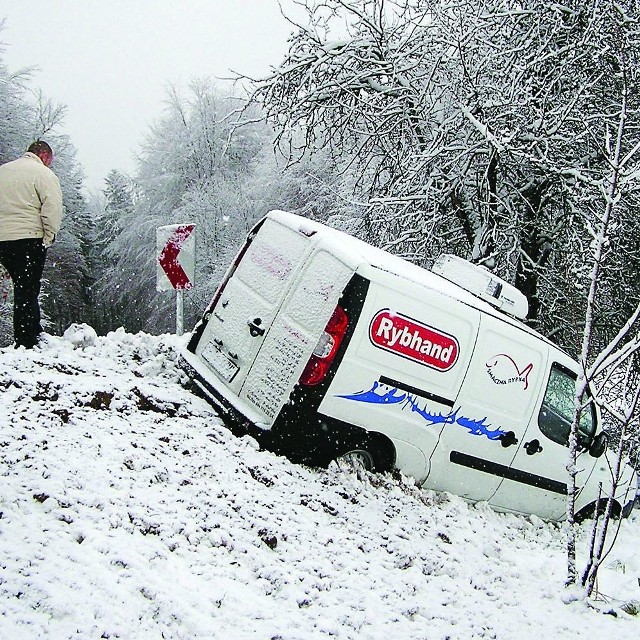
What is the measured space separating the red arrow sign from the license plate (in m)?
1.87

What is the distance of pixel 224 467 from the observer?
4656mm

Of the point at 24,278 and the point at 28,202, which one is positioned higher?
the point at 28,202

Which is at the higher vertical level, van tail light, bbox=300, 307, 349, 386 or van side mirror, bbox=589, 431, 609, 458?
van tail light, bbox=300, 307, 349, 386

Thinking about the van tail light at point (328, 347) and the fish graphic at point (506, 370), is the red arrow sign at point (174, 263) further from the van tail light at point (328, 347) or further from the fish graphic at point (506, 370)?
the fish graphic at point (506, 370)

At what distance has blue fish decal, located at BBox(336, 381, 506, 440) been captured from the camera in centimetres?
528

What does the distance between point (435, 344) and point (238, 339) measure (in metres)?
1.70

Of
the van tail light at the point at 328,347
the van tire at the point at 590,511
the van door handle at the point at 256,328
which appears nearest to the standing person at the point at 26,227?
the van door handle at the point at 256,328

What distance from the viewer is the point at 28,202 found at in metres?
5.88

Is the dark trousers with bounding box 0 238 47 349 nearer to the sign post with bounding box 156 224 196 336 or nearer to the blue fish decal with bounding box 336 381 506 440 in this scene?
the sign post with bounding box 156 224 196 336

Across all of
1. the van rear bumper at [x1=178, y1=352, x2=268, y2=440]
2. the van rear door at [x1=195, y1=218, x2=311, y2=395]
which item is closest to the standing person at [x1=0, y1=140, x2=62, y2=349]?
the van rear bumper at [x1=178, y1=352, x2=268, y2=440]

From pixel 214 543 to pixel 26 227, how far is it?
11.9 feet

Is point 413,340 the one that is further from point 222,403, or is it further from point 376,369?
point 222,403

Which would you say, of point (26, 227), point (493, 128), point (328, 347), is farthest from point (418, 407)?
point (493, 128)

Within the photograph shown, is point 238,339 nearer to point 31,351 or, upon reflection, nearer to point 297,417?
point 297,417
